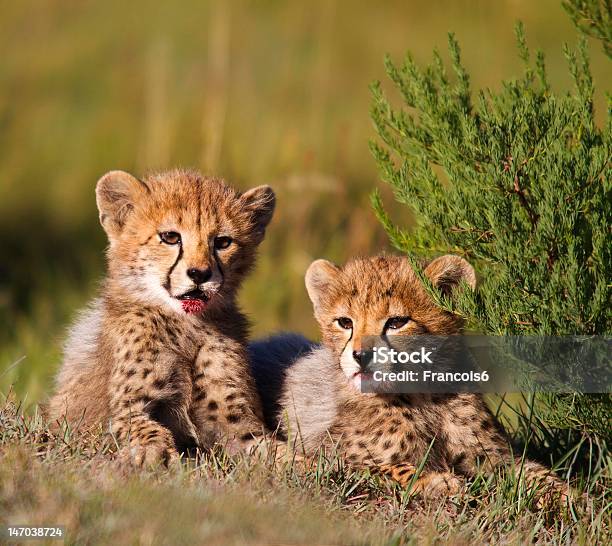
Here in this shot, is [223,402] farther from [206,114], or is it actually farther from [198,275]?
[206,114]

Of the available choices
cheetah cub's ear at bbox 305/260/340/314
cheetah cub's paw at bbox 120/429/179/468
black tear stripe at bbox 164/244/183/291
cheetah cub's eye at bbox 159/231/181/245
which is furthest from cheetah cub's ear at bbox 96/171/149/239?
cheetah cub's paw at bbox 120/429/179/468

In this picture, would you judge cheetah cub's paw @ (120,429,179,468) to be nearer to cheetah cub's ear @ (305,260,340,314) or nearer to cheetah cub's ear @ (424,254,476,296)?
cheetah cub's ear @ (305,260,340,314)

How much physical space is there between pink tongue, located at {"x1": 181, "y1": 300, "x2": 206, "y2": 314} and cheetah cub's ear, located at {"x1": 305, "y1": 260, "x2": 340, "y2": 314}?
17.0 inches

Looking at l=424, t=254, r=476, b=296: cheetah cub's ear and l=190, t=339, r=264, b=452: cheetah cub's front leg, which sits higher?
l=424, t=254, r=476, b=296: cheetah cub's ear

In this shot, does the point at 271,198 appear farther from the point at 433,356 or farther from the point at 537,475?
the point at 537,475

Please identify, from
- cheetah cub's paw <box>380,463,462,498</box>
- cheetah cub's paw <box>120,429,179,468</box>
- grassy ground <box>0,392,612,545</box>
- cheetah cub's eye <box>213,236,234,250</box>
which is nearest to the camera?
grassy ground <box>0,392,612,545</box>

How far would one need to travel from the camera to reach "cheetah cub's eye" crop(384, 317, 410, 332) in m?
3.72

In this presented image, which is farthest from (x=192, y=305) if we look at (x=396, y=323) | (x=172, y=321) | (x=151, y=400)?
(x=396, y=323)

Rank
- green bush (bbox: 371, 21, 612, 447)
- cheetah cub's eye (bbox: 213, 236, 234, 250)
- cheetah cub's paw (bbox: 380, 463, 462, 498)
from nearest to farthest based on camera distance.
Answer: cheetah cub's paw (bbox: 380, 463, 462, 498), green bush (bbox: 371, 21, 612, 447), cheetah cub's eye (bbox: 213, 236, 234, 250)

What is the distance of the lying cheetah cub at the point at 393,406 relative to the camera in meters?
3.72

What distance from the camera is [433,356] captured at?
380 centimetres

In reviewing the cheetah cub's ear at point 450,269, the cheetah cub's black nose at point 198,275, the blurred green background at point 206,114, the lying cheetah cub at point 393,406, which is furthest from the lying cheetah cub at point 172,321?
the blurred green background at point 206,114

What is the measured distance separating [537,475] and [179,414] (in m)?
1.33

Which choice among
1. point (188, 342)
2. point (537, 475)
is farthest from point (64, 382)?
point (537, 475)
